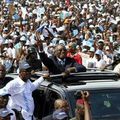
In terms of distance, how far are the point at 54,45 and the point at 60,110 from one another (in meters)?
8.65

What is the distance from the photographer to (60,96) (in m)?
7.74

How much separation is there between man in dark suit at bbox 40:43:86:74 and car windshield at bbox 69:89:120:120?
3.59ft

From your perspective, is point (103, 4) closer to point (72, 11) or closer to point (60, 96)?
point (72, 11)

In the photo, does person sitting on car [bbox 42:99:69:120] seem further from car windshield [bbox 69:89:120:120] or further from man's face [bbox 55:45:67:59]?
man's face [bbox 55:45:67:59]

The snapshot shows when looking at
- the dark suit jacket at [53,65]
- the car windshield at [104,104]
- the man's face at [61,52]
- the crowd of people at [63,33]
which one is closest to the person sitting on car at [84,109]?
the car windshield at [104,104]

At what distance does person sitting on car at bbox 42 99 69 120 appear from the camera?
6.66 meters

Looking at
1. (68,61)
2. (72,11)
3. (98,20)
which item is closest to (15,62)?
(68,61)

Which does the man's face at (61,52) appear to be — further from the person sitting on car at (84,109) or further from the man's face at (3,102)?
the person sitting on car at (84,109)

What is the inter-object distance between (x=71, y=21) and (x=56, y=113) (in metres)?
16.0

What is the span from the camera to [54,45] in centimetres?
1552

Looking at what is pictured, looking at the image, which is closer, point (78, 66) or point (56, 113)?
point (56, 113)

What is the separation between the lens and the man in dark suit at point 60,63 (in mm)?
9156

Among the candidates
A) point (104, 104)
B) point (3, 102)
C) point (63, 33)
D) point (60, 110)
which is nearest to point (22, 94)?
point (3, 102)

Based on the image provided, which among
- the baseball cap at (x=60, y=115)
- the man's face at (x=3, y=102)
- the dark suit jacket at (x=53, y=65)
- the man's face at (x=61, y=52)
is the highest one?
the man's face at (x=61, y=52)
